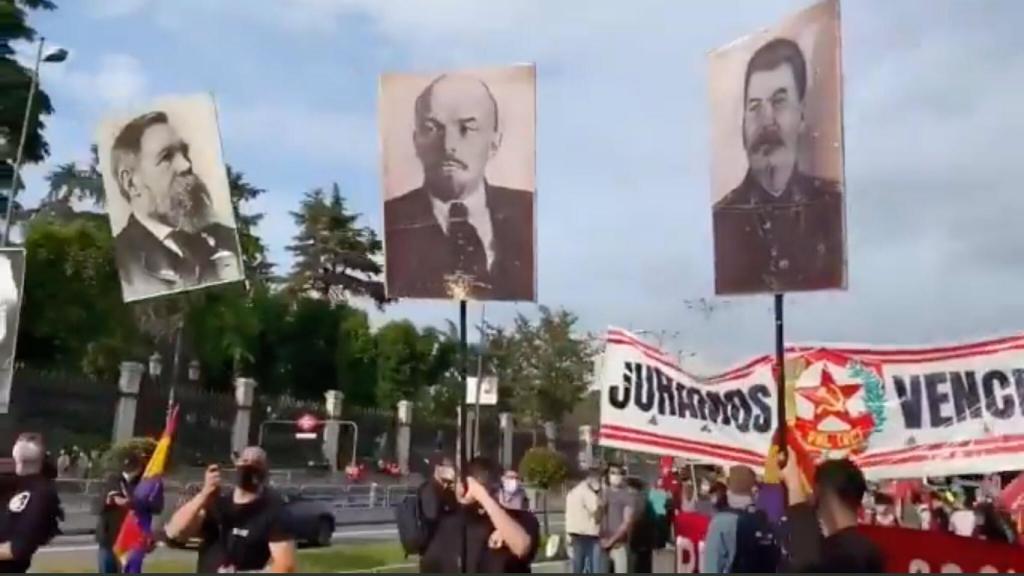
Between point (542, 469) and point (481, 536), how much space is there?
18.0 meters

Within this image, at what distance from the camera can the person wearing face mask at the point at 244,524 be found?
16.5ft

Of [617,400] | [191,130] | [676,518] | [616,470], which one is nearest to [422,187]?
[191,130]

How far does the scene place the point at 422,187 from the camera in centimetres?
666

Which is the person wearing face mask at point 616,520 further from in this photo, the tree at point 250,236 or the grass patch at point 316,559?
the tree at point 250,236

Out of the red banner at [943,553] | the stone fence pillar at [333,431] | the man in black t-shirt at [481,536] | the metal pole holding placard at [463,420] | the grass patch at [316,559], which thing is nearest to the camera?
the red banner at [943,553]

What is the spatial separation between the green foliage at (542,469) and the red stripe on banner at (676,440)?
14759 millimetres

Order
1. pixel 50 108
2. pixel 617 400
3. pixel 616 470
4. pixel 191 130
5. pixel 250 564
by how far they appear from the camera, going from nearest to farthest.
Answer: pixel 250 564, pixel 191 130, pixel 617 400, pixel 616 470, pixel 50 108

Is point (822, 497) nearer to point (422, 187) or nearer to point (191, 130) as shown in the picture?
point (422, 187)

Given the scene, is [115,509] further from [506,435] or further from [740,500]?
[506,435]

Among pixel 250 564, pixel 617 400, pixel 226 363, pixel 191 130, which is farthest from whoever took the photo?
pixel 226 363

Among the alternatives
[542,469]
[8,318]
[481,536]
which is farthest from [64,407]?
[481,536]

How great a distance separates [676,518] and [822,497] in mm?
9250

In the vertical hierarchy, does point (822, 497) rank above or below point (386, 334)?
below

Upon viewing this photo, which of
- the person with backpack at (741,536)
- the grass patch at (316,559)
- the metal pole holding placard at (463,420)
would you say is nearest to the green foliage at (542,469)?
the grass patch at (316,559)
